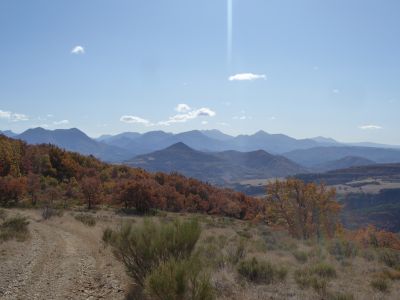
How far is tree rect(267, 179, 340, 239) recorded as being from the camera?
1634 inches

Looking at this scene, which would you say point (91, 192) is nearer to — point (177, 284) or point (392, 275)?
point (392, 275)

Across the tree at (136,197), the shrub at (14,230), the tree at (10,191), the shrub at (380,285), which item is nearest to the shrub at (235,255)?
the shrub at (380,285)

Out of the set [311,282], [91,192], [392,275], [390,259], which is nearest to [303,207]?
[390,259]

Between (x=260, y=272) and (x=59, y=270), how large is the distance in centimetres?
656

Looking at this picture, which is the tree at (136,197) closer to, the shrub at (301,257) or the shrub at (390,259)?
the shrub at (301,257)

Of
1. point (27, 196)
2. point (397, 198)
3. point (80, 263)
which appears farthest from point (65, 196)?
point (397, 198)

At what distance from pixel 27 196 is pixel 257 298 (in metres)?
45.2

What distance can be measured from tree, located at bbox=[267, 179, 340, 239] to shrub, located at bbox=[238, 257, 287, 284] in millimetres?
29489

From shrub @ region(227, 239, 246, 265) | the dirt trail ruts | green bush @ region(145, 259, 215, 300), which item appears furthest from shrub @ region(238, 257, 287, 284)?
green bush @ region(145, 259, 215, 300)

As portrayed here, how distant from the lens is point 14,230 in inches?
743

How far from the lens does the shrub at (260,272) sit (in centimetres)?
1153

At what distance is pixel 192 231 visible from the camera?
9570 millimetres

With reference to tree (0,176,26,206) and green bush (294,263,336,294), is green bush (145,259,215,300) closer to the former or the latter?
green bush (294,263,336,294)

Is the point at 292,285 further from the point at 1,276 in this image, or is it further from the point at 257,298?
the point at 1,276
